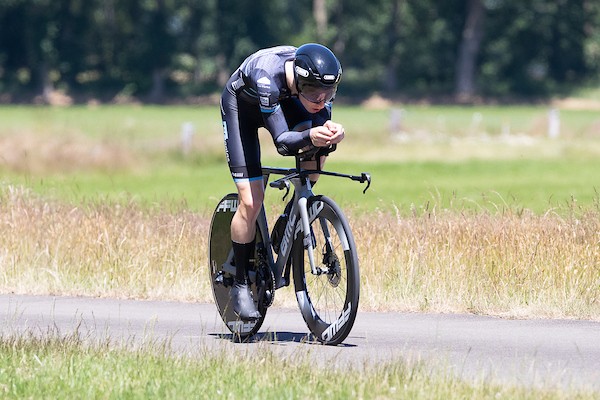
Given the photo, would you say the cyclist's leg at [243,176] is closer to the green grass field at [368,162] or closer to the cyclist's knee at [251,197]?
the cyclist's knee at [251,197]

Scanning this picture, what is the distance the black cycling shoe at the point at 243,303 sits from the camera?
8.55 meters

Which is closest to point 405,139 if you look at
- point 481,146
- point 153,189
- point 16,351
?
point 481,146

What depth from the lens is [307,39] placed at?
88938 millimetres

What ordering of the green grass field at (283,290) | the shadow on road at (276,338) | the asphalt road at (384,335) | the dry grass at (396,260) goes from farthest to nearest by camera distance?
the dry grass at (396,260) < the shadow on road at (276,338) < the asphalt road at (384,335) < the green grass field at (283,290)

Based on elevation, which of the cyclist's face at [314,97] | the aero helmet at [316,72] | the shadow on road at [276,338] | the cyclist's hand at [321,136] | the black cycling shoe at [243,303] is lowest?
the shadow on road at [276,338]

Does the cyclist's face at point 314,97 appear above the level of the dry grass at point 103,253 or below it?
above

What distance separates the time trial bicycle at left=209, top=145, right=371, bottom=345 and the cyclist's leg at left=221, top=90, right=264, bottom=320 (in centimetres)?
8

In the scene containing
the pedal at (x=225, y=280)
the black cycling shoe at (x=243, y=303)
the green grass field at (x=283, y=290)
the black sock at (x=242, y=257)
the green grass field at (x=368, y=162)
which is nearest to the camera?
the green grass field at (x=283, y=290)

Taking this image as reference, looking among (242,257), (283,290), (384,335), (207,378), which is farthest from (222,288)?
(207,378)

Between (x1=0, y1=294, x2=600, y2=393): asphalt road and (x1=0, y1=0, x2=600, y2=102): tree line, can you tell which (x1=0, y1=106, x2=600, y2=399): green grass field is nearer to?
(x1=0, y1=294, x2=600, y2=393): asphalt road

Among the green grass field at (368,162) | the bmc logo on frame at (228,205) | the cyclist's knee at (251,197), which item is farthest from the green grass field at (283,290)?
the green grass field at (368,162)

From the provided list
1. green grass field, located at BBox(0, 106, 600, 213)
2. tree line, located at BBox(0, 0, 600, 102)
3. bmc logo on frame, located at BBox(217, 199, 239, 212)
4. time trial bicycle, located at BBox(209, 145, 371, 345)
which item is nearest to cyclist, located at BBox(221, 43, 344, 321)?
time trial bicycle, located at BBox(209, 145, 371, 345)

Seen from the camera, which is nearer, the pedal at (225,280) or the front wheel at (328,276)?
the front wheel at (328,276)

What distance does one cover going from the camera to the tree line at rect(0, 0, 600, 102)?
9019cm
